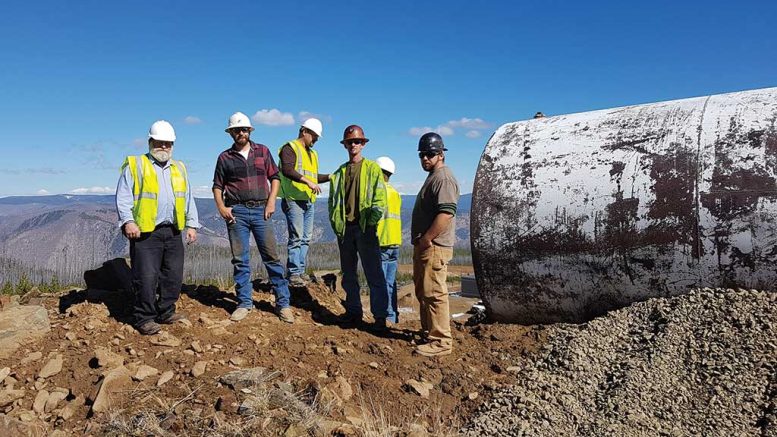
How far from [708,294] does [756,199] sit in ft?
2.47

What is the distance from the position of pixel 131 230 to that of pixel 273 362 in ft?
5.44

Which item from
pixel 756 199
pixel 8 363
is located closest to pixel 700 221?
pixel 756 199

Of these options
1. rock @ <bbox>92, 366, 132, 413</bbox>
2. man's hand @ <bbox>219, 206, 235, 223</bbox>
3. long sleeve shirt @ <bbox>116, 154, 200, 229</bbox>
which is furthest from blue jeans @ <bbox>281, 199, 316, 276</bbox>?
rock @ <bbox>92, 366, 132, 413</bbox>

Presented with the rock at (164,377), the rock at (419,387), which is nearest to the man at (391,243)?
the rock at (419,387)

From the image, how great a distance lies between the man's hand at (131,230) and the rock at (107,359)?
3.15 feet

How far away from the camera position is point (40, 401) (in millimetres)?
3719

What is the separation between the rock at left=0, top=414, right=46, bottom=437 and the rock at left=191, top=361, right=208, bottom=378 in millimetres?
954

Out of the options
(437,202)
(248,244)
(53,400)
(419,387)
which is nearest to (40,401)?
(53,400)

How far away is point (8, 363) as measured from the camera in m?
4.24

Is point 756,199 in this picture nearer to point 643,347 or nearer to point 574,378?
point 643,347

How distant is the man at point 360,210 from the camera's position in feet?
16.3

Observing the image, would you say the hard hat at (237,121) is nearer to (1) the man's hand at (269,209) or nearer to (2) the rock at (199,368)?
(1) the man's hand at (269,209)

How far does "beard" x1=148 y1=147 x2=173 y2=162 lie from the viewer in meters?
4.77

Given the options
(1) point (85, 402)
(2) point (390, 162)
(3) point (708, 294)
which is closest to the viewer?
(1) point (85, 402)
